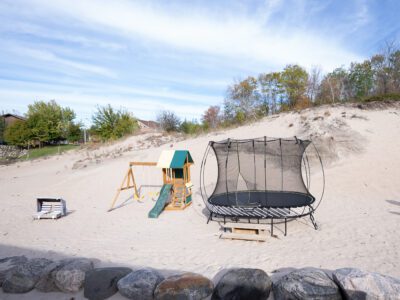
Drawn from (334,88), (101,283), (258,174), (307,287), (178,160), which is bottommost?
(101,283)

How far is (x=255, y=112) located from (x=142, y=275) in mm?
33980

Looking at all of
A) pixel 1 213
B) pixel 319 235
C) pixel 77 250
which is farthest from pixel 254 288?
pixel 1 213

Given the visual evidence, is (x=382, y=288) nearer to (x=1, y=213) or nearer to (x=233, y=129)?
(x=1, y=213)

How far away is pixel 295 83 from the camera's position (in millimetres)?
32812

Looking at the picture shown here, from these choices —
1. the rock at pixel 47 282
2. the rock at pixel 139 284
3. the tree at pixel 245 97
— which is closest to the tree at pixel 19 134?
the tree at pixel 245 97

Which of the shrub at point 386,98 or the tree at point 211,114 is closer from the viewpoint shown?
the shrub at point 386,98

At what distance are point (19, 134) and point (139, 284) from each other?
42012 millimetres

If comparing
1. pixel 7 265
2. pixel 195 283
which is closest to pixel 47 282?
pixel 7 265

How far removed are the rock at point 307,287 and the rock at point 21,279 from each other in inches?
149

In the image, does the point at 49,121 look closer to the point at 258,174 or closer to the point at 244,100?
the point at 244,100

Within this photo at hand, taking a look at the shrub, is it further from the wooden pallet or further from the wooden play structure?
the wooden pallet

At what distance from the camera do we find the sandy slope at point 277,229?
507cm

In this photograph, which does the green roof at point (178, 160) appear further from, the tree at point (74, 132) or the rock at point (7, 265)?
the tree at point (74, 132)

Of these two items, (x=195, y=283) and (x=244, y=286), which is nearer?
(x=244, y=286)
